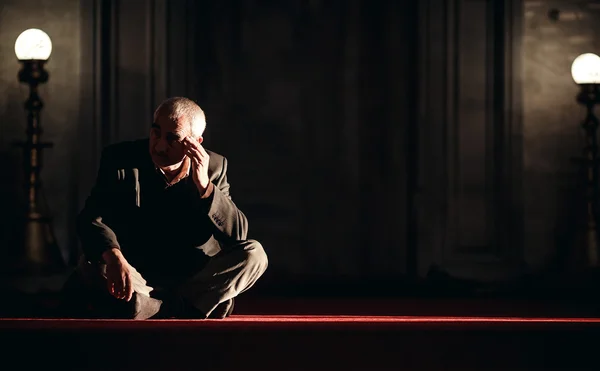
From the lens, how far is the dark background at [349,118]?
19.4ft

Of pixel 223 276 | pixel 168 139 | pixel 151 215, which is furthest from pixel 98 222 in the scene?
pixel 223 276

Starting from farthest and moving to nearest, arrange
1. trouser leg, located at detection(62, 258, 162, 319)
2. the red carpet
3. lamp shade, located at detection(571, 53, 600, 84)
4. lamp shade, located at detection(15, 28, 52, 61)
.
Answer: lamp shade, located at detection(571, 53, 600, 84) → lamp shade, located at detection(15, 28, 52, 61) → trouser leg, located at detection(62, 258, 162, 319) → the red carpet

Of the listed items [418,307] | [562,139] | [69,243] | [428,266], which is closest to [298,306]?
[418,307]

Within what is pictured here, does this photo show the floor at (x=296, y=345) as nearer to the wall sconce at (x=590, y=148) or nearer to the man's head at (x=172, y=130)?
the man's head at (x=172, y=130)

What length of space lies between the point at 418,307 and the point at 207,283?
1.71 m

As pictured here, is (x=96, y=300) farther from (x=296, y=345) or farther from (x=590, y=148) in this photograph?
(x=590, y=148)

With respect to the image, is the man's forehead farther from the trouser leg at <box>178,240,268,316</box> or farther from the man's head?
the trouser leg at <box>178,240,268,316</box>

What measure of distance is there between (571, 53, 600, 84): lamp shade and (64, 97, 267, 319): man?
9.45 feet

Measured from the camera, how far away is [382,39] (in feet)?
20.1

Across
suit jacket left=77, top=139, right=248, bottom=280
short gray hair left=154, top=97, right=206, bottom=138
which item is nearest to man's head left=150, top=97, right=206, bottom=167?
short gray hair left=154, top=97, right=206, bottom=138

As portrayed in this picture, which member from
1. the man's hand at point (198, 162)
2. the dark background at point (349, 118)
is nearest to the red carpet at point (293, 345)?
the man's hand at point (198, 162)

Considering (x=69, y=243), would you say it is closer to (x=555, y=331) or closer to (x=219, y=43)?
(x=219, y=43)

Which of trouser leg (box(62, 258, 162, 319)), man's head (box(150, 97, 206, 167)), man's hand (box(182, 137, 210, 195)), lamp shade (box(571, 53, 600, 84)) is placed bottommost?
trouser leg (box(62, 258, 162, 319))

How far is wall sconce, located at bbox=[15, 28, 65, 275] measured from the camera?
561 centimetres
